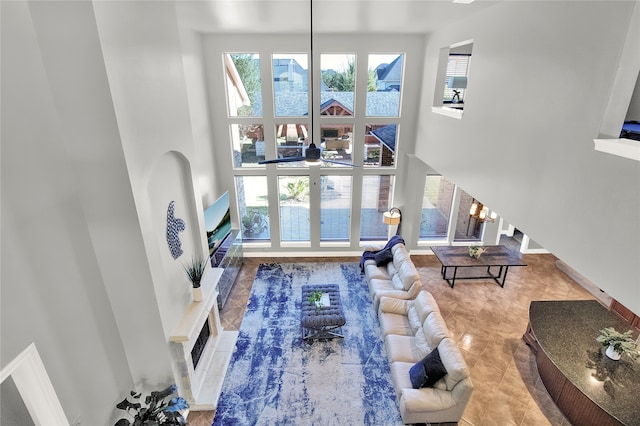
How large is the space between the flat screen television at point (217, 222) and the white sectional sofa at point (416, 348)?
342 centimetres

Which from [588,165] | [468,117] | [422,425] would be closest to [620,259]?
[588,165]

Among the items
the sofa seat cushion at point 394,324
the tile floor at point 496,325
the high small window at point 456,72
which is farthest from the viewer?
the high small window at point 456,72

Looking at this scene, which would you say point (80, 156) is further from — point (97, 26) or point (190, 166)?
point (190, 166)

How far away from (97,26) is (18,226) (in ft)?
5.83

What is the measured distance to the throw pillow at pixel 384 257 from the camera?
7.48m

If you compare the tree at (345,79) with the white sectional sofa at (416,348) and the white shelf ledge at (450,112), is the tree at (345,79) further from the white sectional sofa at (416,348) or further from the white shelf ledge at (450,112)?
the white sectional sofa at (416,348)

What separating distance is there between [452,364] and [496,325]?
9.02 feet

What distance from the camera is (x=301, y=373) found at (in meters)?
5.37

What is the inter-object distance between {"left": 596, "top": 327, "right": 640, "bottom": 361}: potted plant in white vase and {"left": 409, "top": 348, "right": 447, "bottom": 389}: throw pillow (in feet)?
7.32

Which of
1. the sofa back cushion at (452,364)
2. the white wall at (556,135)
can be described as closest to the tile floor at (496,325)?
the sofa back cushion at (452,364)

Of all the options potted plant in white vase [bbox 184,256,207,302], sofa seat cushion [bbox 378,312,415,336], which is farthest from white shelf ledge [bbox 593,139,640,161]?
potted plant in white vase [bbox 184,256,207,302]

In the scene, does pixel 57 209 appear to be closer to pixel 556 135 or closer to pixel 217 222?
pixel 217 222

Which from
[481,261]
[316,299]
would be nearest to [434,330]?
[316,299]

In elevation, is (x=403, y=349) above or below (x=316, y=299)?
below
